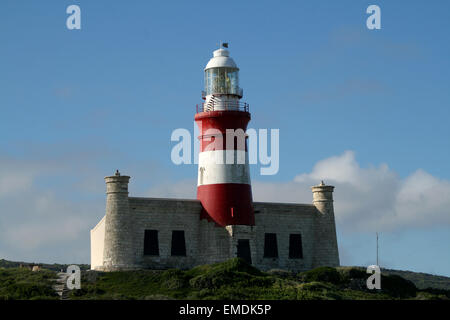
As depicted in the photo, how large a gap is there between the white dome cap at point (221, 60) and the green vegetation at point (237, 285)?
12.1 m

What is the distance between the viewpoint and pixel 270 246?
57.5 m

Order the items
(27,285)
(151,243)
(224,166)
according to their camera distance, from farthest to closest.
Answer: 1. (224,166)
2. (151,243)
3. (27,285)

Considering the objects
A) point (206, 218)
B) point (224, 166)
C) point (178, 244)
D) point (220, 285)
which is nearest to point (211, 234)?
point (206, 218)

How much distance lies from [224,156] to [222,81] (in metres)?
4.69

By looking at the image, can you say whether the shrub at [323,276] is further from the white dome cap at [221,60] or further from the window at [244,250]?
the white dome cap at [221,60]

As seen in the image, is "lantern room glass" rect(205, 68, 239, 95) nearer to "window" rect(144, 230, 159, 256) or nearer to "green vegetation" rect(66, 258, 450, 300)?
"window" rect(144, 230, 159, 256)

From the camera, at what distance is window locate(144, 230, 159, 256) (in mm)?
54531

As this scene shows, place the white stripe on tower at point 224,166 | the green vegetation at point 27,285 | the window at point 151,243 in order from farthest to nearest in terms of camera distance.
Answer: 1. the white stripe on tower at point 224,166
2. the window at point 151,243
3. the green vegetation at point 27,285

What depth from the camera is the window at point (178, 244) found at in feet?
181

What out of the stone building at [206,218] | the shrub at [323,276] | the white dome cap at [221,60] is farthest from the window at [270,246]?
the white dome cap at [221,60]

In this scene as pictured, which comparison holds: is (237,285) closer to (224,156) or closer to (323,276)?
(323,276)

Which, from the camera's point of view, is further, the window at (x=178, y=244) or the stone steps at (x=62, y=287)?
the window at (x=178, y=244)
